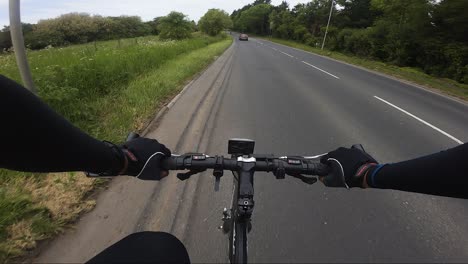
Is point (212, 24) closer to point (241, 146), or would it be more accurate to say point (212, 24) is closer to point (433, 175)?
point (241, 146)

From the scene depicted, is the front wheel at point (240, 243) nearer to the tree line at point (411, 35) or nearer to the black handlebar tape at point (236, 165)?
the black handlebar tape at point (236, 165)

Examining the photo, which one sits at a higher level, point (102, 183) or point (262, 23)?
point (262, 23)

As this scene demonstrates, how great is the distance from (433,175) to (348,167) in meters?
0.35

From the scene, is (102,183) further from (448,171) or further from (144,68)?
(144,68)

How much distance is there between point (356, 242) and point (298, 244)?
59cm

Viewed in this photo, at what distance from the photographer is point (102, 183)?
341 centimetres

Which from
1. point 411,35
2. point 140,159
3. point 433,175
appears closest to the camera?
point 433,175

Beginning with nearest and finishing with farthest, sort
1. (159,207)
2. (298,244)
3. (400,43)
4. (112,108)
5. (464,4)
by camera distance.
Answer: (298,244) < (159,207) < (112,108) < (464,4) < (400,43)

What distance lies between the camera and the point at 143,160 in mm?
1438

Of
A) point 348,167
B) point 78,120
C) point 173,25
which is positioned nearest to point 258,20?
point 173,25

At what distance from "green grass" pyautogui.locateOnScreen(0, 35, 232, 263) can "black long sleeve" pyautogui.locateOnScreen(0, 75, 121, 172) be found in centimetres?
172

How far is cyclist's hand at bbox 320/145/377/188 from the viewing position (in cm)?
137

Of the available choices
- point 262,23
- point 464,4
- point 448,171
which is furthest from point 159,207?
point 262,23

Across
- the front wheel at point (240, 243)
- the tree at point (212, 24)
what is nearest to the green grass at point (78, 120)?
the front wheel at point (240, 243)
